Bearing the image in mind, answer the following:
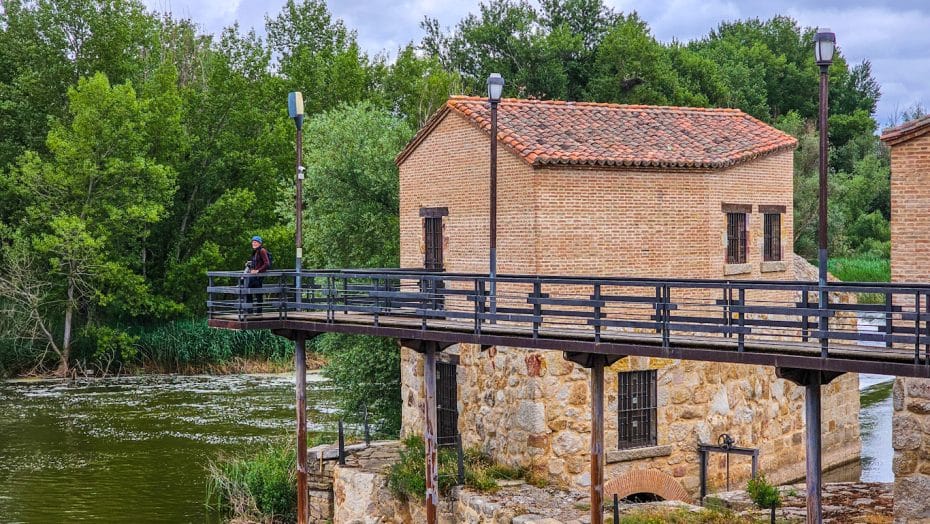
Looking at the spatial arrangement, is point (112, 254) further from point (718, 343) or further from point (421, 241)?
point (718, 343)

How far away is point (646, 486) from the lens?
2378 cm

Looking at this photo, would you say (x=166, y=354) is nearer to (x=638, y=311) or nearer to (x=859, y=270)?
(x=638, y=311)

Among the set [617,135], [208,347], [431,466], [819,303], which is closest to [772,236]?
[617,135]

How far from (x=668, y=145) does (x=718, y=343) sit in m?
9.96

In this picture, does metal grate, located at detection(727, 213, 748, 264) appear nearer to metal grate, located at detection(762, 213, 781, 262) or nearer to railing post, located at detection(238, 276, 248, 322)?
metal grate, located at detection(762, 213, 781, 262)

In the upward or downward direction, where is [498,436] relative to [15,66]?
downward

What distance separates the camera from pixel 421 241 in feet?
88.8

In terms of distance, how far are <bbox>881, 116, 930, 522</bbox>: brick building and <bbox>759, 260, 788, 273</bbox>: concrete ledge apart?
364 inches

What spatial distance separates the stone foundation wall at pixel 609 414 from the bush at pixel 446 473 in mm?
263

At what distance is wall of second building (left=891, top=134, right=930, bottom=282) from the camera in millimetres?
17781

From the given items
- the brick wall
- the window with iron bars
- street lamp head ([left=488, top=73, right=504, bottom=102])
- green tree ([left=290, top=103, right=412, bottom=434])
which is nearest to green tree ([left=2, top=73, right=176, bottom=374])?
green tree ([left=290, top=103, right=412, bottom=434])

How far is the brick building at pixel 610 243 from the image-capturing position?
2359cm

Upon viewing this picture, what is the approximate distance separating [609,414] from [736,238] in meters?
5.52

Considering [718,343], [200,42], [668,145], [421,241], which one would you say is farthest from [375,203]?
[200,42]
